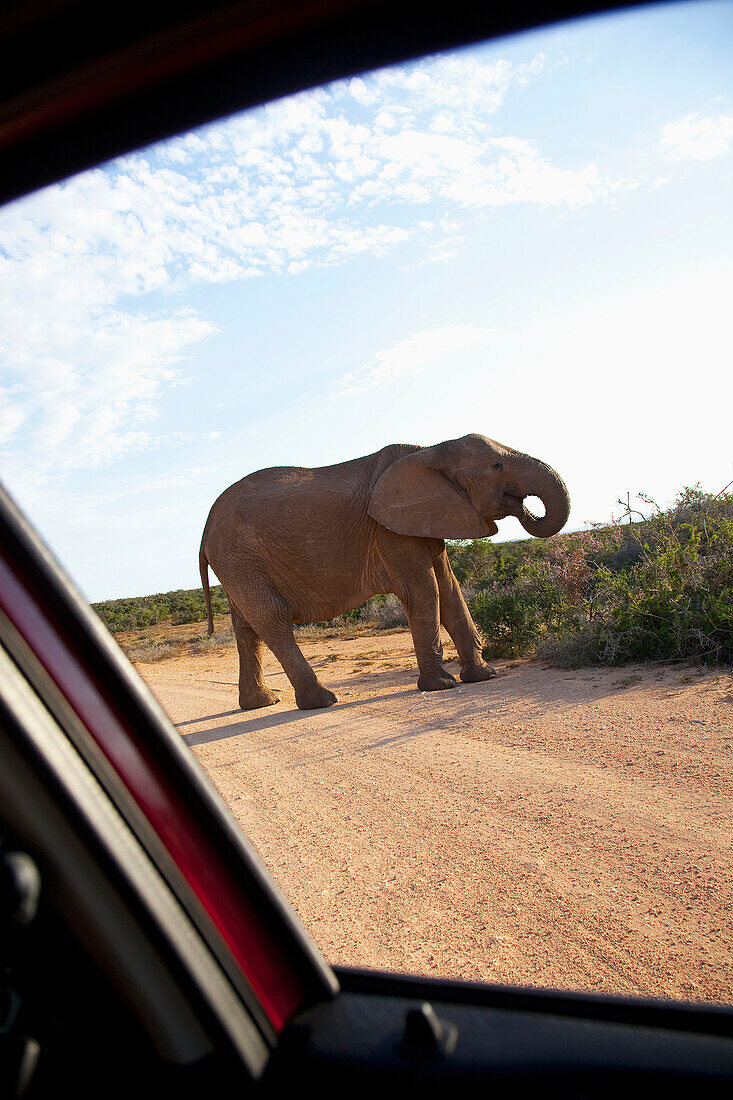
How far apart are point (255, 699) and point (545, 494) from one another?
4707 mm

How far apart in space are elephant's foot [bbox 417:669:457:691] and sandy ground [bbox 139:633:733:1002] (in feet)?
3.34

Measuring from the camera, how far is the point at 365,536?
30.1 feet

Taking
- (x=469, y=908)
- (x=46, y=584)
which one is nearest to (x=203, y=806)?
(x=46, y=584)

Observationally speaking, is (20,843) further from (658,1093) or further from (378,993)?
(658,1093)

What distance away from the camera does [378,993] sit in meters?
1.21

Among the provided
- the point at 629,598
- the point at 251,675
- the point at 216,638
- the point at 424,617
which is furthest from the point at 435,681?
the point at 216,638

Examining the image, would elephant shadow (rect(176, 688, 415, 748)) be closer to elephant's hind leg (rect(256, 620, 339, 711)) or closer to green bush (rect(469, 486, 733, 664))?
elephant's hind leg (rect(256, 620, 339, 711))

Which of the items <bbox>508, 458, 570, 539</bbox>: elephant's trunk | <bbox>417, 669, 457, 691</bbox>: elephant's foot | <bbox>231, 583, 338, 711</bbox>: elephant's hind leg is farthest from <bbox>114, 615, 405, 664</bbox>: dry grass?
<bbox>508, 458, 570, 539</bbox>: elephant's trunk

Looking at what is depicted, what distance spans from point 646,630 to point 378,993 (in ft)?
22.1

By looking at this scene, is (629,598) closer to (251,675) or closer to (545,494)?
(545,494)

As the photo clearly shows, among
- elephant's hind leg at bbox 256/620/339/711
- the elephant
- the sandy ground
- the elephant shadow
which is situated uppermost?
the elephant

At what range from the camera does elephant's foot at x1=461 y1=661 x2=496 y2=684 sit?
27.3ft

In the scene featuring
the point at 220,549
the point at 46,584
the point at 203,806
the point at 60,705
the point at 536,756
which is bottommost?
the point at 536,756

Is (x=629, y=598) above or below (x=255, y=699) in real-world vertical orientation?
above
